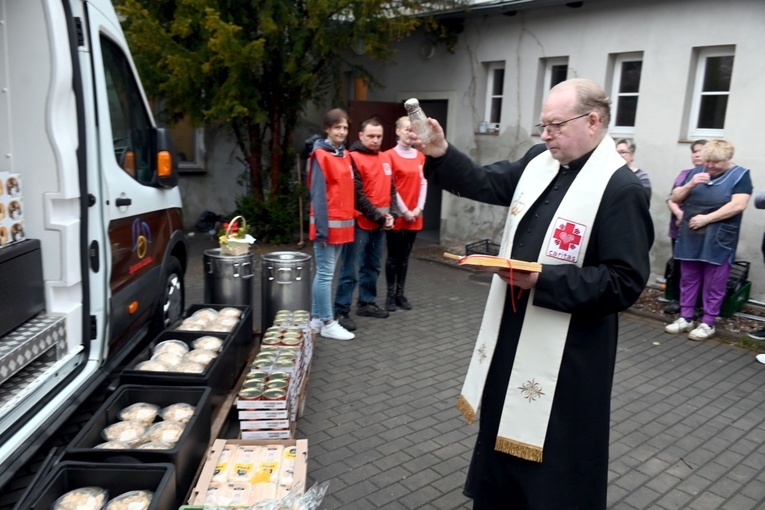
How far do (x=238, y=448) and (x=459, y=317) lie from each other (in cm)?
393

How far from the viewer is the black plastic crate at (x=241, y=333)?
14.4ft

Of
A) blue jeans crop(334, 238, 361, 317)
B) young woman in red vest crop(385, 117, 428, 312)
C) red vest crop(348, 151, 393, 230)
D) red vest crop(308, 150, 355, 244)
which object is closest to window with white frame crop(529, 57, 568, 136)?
young woman in red vest crop(385, 117, 428, 312)

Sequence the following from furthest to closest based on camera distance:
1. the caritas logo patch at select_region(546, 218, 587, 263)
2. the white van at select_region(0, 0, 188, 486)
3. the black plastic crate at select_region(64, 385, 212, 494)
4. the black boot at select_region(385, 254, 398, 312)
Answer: the black boot at select_region(385, 254, 398, 312), the white van at select_region(0, 0, 188, 486), the black plastic crate at select_region(64, 385, 212, 494), the caritas logo patch at select_region(546, 218, 587, 263)

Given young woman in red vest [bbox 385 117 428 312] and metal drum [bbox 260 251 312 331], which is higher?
young woman in red vest [bbox 385 117 428 312]

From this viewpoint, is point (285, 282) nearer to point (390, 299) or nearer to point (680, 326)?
point (390, 299)

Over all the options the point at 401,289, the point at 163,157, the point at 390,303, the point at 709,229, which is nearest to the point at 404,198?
the point at 401,289

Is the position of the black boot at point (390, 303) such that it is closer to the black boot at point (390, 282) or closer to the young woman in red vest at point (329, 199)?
the black boot at point (390, 282)

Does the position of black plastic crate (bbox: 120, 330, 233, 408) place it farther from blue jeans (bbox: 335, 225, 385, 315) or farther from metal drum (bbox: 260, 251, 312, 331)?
blue jeans (bbox: 335, 225, 385, 315)

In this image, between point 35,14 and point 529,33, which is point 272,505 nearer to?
point 35,14

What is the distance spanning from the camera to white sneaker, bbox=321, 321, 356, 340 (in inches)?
229

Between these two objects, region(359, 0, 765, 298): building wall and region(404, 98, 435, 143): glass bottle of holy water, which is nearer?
region(404, 98, 435, 143): glass bottle of holy water

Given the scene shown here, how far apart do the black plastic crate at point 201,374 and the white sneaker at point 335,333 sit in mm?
1496

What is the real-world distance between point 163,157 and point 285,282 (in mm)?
1429

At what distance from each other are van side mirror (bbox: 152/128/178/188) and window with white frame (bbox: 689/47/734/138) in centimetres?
597
